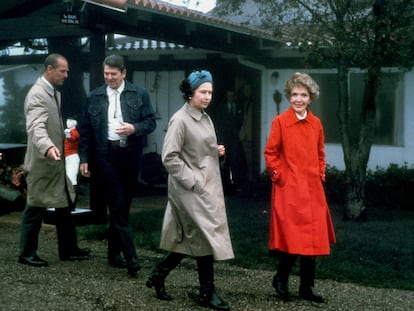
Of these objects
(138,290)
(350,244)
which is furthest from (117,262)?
(350,244)

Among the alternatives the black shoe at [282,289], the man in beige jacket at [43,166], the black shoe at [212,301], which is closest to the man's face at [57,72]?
the man in beige jacket at [43,166]

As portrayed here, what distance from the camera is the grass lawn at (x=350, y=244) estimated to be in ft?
22.1

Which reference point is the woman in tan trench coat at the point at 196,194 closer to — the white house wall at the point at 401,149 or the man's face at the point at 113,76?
the man's face at the point at 113,76

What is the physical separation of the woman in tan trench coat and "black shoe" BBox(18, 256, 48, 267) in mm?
1668

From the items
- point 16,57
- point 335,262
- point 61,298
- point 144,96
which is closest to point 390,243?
point 335,262

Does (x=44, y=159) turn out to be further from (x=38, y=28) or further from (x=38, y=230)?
(x=38, y=28)

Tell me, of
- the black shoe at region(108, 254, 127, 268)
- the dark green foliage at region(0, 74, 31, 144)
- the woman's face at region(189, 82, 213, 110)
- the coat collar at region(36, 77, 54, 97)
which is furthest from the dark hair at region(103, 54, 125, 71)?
the dark green foliage at region(0, 74, 31, 144)

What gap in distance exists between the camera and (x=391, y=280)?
6598mm

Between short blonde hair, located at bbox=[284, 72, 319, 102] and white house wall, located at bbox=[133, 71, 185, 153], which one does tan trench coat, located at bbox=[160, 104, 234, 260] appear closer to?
short blonde hair, located at bbox=[284, 72, 319, 102]

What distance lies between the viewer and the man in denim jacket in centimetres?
598

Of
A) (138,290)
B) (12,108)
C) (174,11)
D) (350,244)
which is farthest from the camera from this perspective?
(12,108)

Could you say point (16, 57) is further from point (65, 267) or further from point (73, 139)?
point (65, 267)

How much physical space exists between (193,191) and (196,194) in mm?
30

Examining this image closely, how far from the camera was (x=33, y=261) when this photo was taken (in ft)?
21.2
